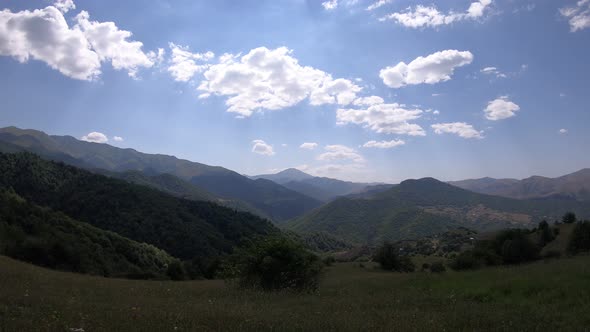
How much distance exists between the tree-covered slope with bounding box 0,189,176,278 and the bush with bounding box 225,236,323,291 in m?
38.8

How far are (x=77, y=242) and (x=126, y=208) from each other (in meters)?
78.1

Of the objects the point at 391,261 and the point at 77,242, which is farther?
the point at 77,242

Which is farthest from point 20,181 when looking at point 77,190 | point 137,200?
point 137,200

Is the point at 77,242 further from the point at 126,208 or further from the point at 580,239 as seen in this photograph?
the point at 126,208

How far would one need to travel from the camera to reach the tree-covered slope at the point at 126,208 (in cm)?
13688

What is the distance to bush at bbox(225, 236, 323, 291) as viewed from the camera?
64.9ft

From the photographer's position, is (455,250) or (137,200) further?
(137,200)

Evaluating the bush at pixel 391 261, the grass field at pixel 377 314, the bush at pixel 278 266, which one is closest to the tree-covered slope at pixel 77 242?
the bush at pixel 391 261

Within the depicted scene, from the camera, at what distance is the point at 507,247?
46.1m

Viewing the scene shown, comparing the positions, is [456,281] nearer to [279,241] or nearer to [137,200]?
[279,241]

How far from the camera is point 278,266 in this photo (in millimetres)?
19828

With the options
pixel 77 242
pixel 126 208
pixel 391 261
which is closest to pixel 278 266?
pixel 391 261

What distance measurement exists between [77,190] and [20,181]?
70.4ft

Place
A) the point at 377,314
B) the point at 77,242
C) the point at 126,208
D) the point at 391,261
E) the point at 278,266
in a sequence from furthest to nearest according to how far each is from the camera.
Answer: the point at 126,208 < the point at 77,242 < the point at 391,261 < the point at 278,266 < the point at 377,314
